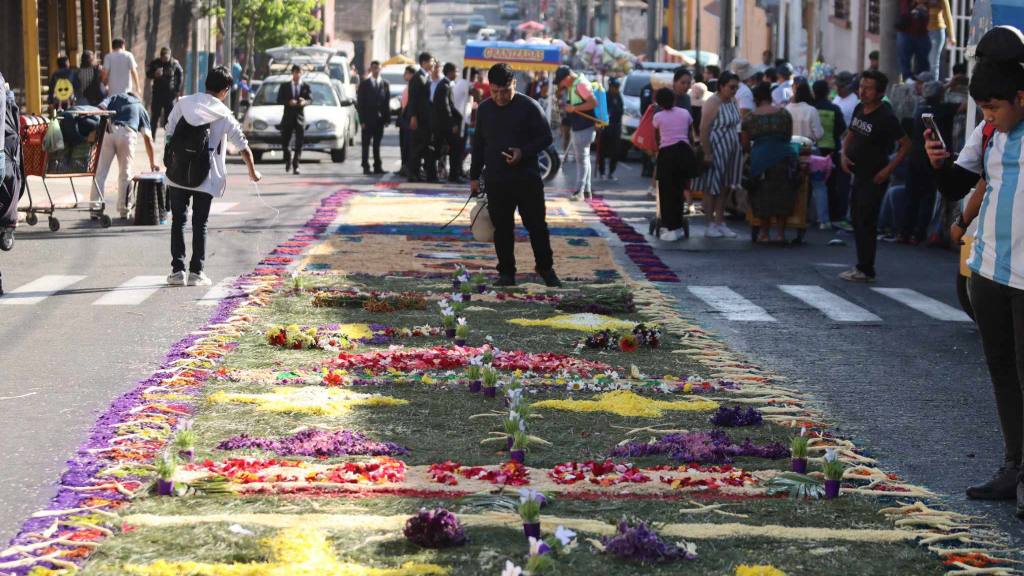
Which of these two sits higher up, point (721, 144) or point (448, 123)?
point (448, 123)

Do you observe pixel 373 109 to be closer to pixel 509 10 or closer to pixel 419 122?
pixel 419 122

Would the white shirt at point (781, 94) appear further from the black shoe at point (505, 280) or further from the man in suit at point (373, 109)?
the black shoe at point (505, 280)

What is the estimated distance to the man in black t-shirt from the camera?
1459 cm

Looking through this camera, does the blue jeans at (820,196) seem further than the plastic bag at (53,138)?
Yes

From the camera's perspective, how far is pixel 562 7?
5561 inches

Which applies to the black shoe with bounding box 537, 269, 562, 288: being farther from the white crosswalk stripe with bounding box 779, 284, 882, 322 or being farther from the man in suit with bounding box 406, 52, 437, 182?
the man in suit with bounding box 406, 52, 437, 182

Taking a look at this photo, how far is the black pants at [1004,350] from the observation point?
6.44m

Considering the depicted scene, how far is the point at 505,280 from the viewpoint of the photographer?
1333cm

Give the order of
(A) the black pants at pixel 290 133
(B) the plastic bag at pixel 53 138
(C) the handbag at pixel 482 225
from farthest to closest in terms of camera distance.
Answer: (A) the black pants at pixel 290 133 → (B) the plastic bag at pixel 53 138 → (C) the handbag at pixel 482 225

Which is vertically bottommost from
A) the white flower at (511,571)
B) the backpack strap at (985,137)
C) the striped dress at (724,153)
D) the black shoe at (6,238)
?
the white flower at (511,571)

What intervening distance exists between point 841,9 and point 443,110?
16802mm

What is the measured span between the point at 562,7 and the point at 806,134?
124 m

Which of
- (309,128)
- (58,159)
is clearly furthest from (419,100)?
(58,159)

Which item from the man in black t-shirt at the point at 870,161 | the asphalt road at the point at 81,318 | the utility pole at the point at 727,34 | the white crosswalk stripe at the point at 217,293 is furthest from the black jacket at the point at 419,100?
the white crosswalk stripe at the point at 217,293
